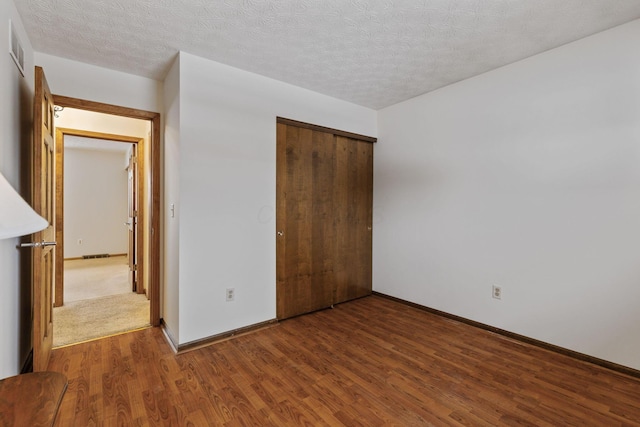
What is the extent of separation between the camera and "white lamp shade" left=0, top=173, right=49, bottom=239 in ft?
2.86

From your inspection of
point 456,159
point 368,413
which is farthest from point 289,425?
point 456,159

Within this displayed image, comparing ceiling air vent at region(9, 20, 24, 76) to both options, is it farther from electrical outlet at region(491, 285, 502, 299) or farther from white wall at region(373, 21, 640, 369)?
electrical outlet at region(491, 285, 502, 299)

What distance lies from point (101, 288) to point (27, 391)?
13.2ft

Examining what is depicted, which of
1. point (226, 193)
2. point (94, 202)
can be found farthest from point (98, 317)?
point (94, 202)

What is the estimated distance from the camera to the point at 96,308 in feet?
11.3

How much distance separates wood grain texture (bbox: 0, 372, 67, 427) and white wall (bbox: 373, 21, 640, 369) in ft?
10.4

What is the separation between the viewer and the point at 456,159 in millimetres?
3156

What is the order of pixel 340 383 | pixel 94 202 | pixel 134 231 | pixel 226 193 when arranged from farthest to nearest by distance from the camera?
pixel 94 202, pixel 134 231, pixel 226 193, pixel 340 383

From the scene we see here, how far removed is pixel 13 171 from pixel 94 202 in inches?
224

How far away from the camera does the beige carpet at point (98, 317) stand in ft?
9.08

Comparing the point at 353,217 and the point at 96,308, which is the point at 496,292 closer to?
the point at 353,217

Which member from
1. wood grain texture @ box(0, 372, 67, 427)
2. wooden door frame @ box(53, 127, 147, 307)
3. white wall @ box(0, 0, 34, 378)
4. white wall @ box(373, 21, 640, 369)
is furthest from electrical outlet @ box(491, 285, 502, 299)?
wooden door frame @ box(53, 127, 147, 307)

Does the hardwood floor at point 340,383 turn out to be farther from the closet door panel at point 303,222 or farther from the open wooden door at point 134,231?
the open wooden door at point 134,231

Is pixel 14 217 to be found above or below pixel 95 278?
above
